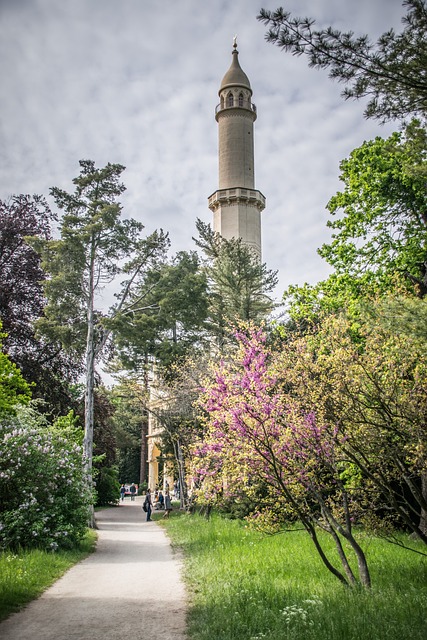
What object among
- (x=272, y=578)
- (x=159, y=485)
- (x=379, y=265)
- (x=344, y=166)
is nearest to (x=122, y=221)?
(x=344, y=166)

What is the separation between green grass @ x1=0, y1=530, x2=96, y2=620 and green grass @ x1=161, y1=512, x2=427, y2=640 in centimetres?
252

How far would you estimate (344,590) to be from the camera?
7.75m

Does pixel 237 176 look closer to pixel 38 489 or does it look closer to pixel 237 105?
pixel 237 105

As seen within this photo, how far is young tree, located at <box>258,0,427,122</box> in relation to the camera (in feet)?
21.8

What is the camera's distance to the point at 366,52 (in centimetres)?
694

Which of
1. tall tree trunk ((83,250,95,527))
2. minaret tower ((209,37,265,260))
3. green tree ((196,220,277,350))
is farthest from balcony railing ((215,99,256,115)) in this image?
tall tree trunk ((83,250,95,527))

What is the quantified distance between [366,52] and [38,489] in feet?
38.6

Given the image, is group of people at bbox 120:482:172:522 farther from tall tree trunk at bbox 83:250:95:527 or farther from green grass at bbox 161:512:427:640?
green grass at bbox 161:512:427:640

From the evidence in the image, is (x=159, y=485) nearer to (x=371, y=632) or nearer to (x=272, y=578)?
(x=272, y=578)

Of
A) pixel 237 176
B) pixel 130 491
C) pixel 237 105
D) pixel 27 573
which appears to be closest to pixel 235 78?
pixel 237 105

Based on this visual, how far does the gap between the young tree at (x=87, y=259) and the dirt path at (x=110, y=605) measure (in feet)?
31.8

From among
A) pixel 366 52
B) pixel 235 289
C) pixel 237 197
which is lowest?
pixel 366 52

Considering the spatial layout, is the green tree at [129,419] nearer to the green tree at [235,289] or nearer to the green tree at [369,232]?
the green tree at [235,289]

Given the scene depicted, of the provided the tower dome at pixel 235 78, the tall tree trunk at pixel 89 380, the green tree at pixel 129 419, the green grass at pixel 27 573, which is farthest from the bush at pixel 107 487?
the tower dome at pixel 235 78
